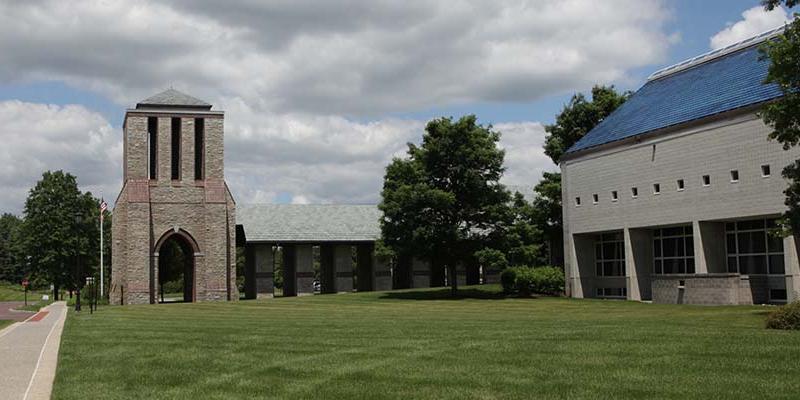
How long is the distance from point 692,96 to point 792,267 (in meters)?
11.7

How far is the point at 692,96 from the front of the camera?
4459 centimetres

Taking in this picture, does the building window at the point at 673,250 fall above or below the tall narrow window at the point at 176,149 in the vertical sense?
below

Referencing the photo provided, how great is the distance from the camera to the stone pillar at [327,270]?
68.2m

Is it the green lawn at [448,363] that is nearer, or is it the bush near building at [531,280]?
the green lawn at [448,363]

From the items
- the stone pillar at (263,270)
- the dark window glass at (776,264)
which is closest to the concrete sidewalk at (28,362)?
the dark window glass at (776,264)

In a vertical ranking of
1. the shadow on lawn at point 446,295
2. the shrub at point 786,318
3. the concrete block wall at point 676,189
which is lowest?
the shadow on lawn at point 446,295

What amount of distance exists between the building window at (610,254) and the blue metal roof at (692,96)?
224 inches

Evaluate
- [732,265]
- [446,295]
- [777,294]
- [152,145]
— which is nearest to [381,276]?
[446,295]

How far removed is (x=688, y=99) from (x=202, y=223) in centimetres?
3233

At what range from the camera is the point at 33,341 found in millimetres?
23625

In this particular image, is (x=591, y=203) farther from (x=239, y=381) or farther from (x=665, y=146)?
(x=239, y=381)

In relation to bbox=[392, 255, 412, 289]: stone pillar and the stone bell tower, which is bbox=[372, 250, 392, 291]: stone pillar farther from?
the stone bell tower

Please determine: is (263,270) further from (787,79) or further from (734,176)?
(787,79)

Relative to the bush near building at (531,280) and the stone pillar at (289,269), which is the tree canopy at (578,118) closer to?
the bush near building at (531,280)
